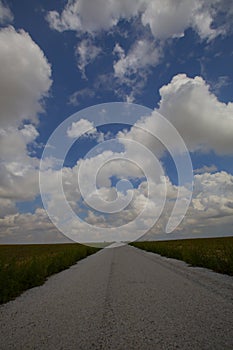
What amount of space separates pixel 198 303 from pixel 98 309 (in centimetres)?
204

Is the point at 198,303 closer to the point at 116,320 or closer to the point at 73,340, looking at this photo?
the point at 116,320

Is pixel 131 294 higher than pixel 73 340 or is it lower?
higher

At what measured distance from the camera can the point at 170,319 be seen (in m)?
5.02

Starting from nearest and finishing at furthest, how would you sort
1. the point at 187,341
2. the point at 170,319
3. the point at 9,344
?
the point at 187,341
the point at 9,344
the point at 170,319

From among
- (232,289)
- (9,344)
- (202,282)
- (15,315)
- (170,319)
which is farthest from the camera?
(202,282)

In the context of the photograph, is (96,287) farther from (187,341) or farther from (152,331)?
(187,341)

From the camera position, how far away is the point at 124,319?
5176 mm

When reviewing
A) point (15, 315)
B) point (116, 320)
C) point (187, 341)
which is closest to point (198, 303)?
point (116, 320)

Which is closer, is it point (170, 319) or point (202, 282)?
point (170, 319)

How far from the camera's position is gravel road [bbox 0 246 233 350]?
400 centimetres

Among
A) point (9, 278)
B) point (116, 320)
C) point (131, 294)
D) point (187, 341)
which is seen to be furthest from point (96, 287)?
point (187, 341)

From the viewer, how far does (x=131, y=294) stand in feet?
24.8

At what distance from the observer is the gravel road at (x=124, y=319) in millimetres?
4004

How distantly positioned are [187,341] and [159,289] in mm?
4313
